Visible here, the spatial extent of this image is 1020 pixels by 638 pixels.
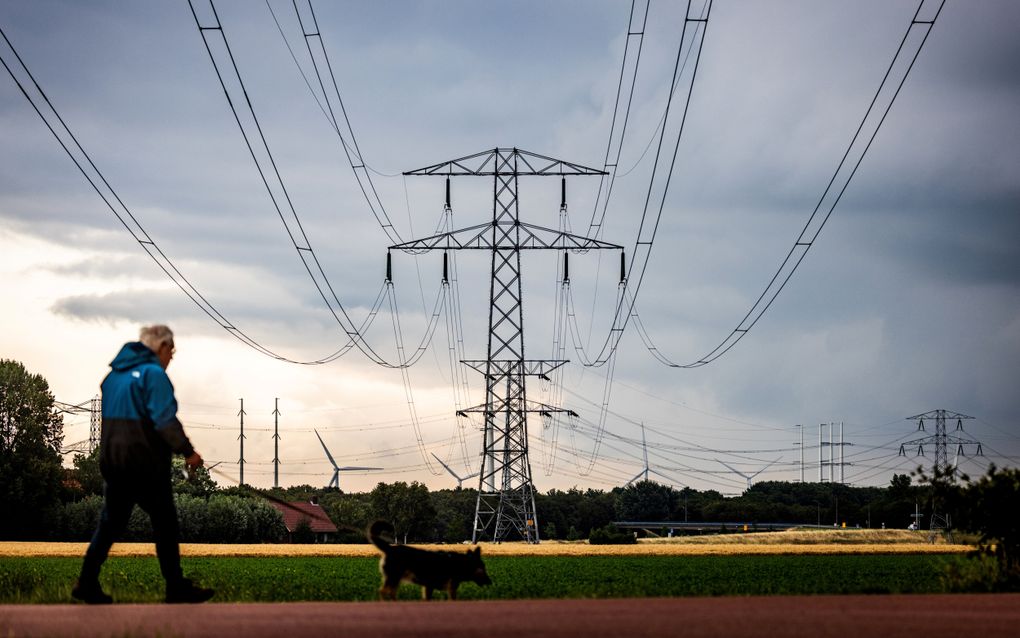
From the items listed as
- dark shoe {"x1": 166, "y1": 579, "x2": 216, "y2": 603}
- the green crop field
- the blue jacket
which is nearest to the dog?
the green crop field

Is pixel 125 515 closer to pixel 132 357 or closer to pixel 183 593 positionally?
pixel 183 593

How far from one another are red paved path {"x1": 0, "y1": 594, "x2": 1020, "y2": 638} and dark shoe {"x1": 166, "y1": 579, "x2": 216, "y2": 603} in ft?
1.50

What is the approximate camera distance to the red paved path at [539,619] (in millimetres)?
8422

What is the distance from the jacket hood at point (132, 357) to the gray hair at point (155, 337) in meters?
0.16

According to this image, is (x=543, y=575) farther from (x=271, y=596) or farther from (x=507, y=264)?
(x=507, y=264)

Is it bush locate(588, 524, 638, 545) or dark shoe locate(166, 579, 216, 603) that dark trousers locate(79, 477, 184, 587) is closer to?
dark shoe locate(166, 579, 216, 603)

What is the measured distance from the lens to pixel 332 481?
534 ft

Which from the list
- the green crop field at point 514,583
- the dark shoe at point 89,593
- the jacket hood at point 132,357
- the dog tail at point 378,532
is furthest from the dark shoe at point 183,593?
the dog tail at point 378,532

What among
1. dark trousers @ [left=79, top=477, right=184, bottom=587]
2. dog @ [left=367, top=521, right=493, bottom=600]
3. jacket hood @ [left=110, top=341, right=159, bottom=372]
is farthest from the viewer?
dog @ [left=367, top=521, right=493, bottom=600]

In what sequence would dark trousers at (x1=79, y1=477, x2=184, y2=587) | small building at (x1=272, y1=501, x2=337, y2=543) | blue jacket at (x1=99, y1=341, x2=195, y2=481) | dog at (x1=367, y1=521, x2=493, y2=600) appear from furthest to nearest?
small building at (x1=272, y1=501, x2=337, y2=543), dog at (x1=367, y1=521, x2=493, y2=600), dark trousers at (x1=79, y1=477, x2=184, y2=587), blue jacket at (x1=99, y1=341, x2=195, y2=481)

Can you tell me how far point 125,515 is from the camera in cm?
1124

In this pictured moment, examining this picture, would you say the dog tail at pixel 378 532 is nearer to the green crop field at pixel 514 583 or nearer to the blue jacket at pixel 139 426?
the green crop field at pixel 514 583

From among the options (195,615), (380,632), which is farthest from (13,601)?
(380,632)

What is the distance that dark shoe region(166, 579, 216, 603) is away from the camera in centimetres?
1150
